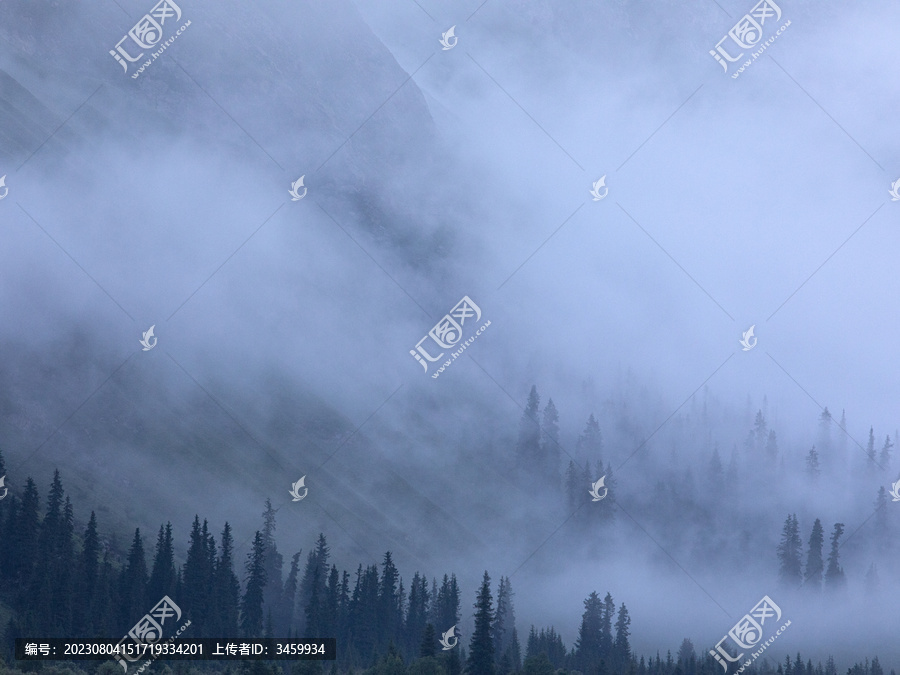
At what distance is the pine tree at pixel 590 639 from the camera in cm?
16838

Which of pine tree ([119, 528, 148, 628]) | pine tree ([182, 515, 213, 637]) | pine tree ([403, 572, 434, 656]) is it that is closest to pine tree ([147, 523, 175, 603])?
pine tree ([119, 528, 148, 628])

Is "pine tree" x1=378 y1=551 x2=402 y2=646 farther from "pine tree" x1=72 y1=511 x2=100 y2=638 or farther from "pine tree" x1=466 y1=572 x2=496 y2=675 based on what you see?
"pine tree" x1=466 y1=572 x2=496 y2=675

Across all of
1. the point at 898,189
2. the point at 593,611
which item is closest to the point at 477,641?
the point at 593,611

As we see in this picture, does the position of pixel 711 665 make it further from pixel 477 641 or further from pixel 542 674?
pixel 477 641

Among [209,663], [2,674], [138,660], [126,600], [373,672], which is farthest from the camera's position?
[126,600]

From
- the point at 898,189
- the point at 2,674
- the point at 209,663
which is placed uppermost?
the point at 898,189

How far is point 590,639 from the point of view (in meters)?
184

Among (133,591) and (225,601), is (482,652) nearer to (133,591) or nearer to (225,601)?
(133,591)

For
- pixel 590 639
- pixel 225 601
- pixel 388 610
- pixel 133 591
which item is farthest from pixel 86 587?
pixel 590 639

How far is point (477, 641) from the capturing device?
341ft

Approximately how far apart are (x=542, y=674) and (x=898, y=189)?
10728cm

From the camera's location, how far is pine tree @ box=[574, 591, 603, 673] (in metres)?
168

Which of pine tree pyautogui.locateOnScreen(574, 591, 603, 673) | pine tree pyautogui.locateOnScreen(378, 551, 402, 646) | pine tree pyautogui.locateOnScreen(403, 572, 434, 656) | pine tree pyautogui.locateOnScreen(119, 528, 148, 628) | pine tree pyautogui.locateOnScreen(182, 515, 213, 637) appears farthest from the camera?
pine tree pyautogui.locateOnScreen(403, 572, 434, 656)

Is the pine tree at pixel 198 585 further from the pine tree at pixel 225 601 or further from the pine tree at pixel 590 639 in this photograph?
the pine tree at pixel 590 639
